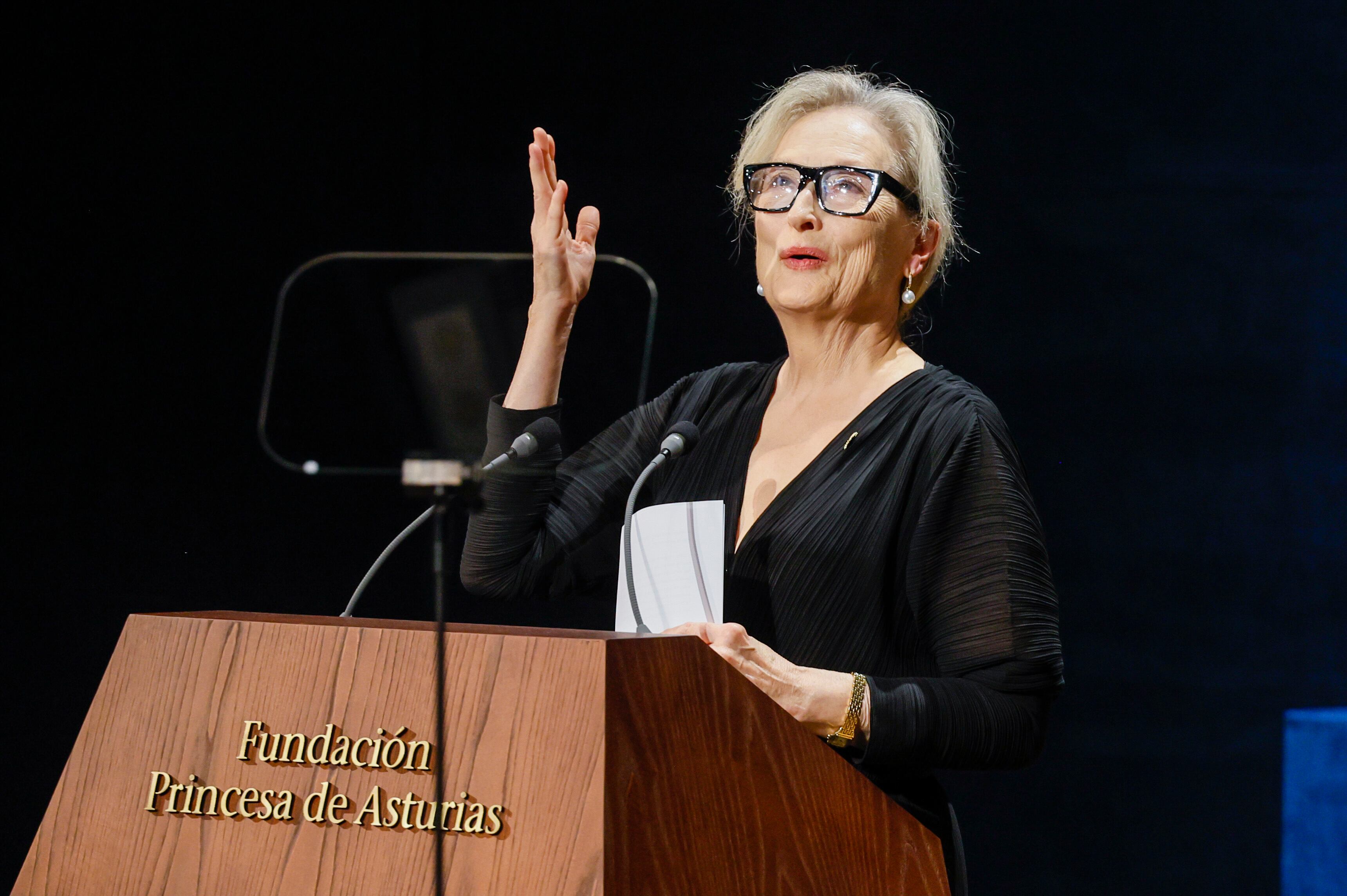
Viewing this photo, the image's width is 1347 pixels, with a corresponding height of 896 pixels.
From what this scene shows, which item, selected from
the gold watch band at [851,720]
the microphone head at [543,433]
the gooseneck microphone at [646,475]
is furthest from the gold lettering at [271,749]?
the microphone head at [543,433]

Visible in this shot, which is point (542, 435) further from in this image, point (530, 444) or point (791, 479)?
point (791, 479)

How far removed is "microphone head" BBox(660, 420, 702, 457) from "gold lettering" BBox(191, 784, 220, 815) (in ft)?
1.94

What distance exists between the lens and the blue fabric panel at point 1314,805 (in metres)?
Answer: 2.54

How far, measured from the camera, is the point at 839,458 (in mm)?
1469

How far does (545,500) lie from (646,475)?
1.32 feet

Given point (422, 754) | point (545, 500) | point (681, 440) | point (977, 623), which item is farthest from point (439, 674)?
point (545, 500)

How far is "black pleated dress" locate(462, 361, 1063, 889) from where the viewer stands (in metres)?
1.28

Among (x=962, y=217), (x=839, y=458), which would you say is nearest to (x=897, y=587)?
(x=839, y=458)

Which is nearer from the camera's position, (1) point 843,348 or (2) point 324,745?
(2) point 324,745

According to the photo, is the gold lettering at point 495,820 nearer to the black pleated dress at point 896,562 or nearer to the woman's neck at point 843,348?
the black pleated dress at point 896,562

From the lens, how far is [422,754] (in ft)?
2.86

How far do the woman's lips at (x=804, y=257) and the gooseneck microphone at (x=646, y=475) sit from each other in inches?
11.5

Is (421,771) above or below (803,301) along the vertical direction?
below

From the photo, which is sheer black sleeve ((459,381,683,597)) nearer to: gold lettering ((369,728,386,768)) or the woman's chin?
the woman's chin
